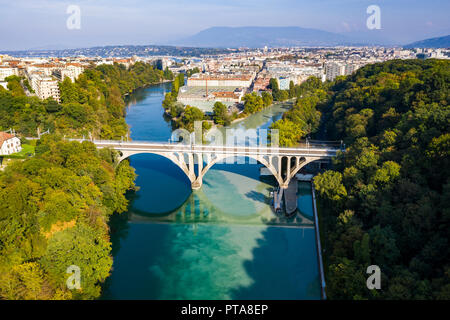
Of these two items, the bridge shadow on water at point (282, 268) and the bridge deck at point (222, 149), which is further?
the bridge deck at point (222, 149)

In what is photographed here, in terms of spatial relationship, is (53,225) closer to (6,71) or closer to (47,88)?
(47,88)

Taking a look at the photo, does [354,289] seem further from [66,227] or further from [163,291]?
[66,227]

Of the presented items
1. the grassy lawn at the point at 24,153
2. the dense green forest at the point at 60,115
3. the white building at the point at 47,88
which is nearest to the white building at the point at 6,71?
the white building at the point at 47,88

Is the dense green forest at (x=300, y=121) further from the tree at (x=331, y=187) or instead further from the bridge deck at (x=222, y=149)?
the tree at (x=331, y=187)

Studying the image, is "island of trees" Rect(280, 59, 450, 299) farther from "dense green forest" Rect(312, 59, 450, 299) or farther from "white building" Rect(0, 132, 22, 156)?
"white building" Rect(0, 132, 22, 156)

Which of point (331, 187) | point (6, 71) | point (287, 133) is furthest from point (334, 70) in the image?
point (331, 187)
